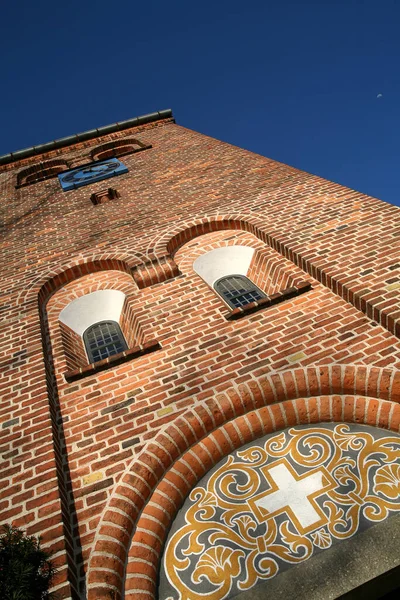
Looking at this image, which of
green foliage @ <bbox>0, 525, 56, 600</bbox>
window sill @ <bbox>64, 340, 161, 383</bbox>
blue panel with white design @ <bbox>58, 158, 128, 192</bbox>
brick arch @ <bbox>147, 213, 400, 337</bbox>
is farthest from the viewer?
blue panel with white design @ <bbox>58, 158, 128, 192</bbox>

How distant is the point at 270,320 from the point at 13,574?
123 inches

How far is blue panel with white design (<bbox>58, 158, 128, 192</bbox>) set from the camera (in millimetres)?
9852

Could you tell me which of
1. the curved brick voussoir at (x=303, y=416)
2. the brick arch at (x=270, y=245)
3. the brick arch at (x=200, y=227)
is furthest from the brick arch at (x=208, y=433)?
the brick arch at (x=200, y=227)

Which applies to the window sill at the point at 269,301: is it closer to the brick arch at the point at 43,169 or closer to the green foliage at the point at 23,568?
the green foliage at the point at 23,568

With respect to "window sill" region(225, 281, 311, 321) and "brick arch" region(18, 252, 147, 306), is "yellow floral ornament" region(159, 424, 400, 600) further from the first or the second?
"brick arch" region(18, 252, 147, 306)

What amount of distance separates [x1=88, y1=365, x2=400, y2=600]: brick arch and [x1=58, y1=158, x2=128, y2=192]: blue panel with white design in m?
7.50

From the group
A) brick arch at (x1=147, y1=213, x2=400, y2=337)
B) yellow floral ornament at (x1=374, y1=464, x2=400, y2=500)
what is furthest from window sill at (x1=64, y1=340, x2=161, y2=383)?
yellow floral ornament at (x1=374, y1=464, x2=400, y2=500)

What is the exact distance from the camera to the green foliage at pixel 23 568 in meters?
2.50

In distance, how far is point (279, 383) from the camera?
12.7 ft

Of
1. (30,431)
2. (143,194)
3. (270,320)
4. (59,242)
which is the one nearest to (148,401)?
(30,431)

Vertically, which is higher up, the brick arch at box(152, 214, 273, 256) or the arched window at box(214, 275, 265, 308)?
the brick arch at box(152, 214, 273, 256)

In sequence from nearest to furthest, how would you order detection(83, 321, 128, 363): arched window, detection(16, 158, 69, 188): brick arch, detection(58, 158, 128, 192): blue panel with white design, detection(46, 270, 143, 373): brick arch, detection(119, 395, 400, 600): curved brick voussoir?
detection(119, 395, 400, 600): curved brick voussoir → detection(46, 270, 143, 373): brick arch → detection(83, 321, 128, 363): arched window → detection(58, 158, 128, 192): blue panel with white design → detection(16, 158, 69, 188): brick arch

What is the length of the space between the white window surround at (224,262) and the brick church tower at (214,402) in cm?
2

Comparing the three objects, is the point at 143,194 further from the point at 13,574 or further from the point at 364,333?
the point at 13,574
